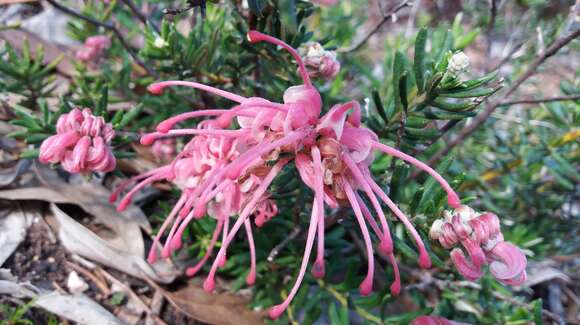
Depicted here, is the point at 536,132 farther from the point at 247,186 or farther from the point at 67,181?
the point at 67,181

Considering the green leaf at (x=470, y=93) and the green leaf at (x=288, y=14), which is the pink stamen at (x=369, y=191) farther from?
the green leaf at (x=288, y=14)

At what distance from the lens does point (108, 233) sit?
1364 millimetres

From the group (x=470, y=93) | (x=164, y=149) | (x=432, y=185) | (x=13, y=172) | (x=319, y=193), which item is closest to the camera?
(x=319, y=193)

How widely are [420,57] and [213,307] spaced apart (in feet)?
2.67

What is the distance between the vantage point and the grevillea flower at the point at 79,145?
97 centimetres

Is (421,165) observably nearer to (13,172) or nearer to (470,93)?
(470,93)

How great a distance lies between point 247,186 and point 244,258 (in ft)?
1.70

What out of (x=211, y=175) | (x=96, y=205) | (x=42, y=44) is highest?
(x=211, y=175)

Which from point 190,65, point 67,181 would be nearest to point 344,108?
point 190,65

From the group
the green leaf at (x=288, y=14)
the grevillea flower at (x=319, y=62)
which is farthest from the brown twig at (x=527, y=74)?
the green leaf at (x=288, y=14)

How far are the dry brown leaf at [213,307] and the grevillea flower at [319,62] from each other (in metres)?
0.65

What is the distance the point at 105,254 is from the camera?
1274mm

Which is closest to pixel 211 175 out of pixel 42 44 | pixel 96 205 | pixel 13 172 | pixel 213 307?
pixel 213 307

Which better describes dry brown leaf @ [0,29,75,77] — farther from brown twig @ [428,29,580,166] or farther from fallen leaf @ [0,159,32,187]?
brown twig @ [428,29,580,166]
